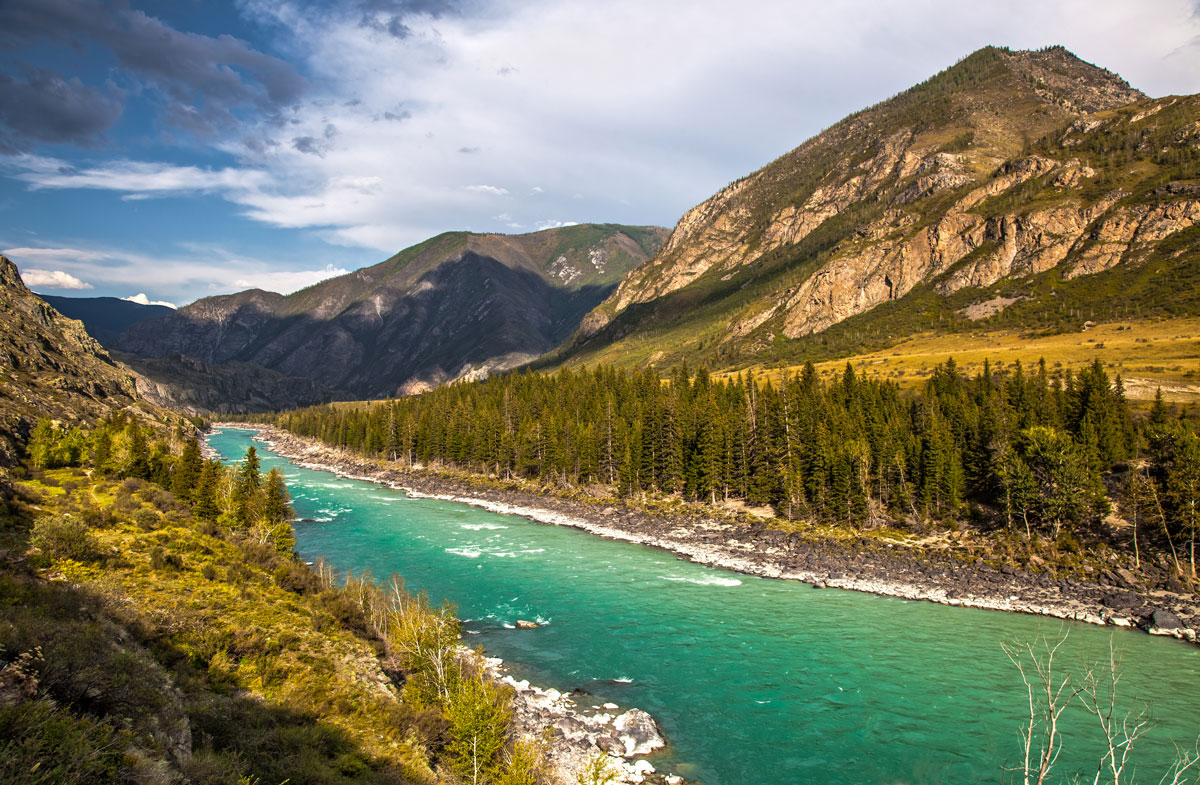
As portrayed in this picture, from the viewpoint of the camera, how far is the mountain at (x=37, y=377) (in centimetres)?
6432

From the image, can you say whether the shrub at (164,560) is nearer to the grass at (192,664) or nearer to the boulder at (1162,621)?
the grass at (192,664)

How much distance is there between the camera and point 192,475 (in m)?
50.2

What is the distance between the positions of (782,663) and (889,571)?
21265 mm

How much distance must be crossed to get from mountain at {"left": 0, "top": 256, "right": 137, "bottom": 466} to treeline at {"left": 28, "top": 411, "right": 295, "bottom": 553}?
3350mm

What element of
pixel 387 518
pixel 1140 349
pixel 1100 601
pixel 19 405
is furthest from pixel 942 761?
pixel 1140 349

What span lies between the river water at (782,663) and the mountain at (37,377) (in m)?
39.5

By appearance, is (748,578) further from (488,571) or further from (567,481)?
(567,481)

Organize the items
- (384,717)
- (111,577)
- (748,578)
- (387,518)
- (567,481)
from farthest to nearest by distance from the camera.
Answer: (567,481)
(387,518)
(748,578)
(111,577)
(384,717)

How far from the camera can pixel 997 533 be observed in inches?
2044

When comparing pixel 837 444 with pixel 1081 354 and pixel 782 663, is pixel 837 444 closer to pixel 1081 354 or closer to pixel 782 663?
pixel 782 663

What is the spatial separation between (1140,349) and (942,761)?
11132 centimetres

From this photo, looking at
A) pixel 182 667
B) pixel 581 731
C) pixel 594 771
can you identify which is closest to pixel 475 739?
pixel 594 771

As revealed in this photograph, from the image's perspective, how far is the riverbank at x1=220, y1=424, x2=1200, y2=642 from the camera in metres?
38.4

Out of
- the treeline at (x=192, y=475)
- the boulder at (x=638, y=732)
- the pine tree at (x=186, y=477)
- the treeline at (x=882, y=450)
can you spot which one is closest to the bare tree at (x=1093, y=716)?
the boulder at (x=638, y=732)
